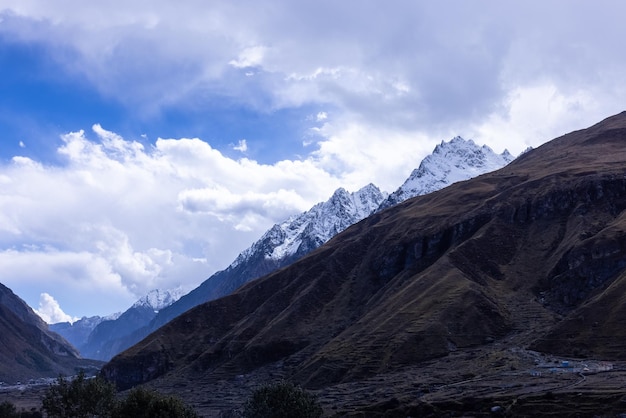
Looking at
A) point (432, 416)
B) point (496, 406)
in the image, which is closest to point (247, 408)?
point (432, 416)

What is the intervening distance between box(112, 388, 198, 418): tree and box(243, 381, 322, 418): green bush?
13856mm

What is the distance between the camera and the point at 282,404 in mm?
→ 94625

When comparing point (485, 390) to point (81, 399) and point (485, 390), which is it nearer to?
point (485, 390)

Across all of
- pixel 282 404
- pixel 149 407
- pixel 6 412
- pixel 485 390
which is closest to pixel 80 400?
pixel 149 407

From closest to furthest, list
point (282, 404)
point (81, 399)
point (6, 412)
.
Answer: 1. point (282, 404)
2. point (81, 399)
3. point (6, 412)

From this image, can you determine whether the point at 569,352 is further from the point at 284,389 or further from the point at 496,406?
the point at 284,389

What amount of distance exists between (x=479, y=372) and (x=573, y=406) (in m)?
41.9

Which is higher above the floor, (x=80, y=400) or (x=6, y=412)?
(x=6, y=412)

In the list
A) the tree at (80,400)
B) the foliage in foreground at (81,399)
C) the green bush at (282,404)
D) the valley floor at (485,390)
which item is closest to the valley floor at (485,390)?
the valley floor at (485,390)

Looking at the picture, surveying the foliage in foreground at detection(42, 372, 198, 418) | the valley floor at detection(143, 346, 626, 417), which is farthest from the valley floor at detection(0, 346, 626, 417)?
the foliage in foreground at detection(42, 372, 198, 418)

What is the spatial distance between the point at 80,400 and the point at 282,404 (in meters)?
30.7

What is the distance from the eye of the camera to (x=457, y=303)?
7239 inches

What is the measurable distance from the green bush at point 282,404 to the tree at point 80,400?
70.6ft

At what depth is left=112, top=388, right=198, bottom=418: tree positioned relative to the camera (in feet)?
260
